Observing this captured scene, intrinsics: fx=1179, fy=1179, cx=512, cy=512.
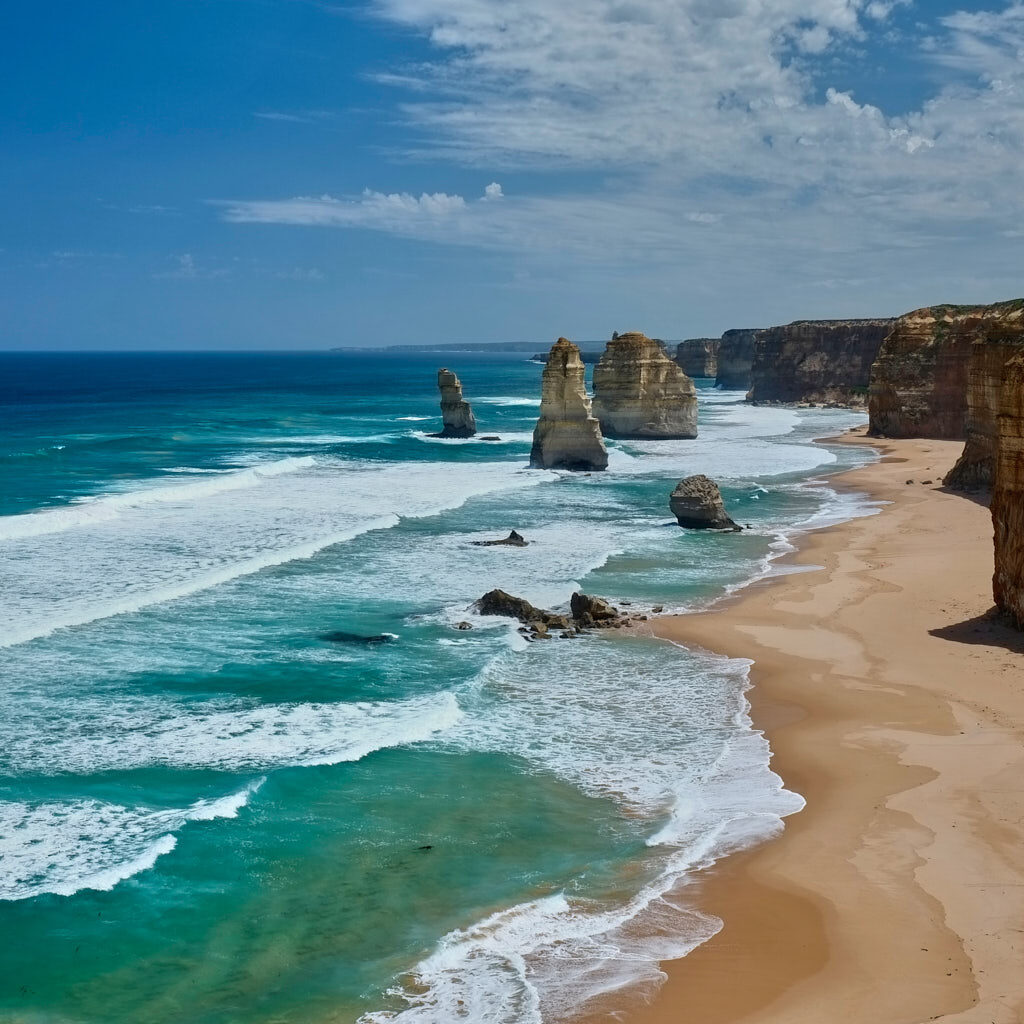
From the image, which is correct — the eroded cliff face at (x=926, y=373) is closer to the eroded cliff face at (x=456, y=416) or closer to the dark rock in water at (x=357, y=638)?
the eroded cliff face at (x=456, y=416)

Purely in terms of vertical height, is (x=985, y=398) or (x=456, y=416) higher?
(x=985, y=398)

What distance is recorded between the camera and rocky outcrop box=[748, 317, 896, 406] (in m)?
92.7

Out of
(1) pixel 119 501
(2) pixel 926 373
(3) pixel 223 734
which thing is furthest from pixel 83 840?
(2) pixel 926 373

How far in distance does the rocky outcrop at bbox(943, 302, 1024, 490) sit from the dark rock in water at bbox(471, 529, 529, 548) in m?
14.5

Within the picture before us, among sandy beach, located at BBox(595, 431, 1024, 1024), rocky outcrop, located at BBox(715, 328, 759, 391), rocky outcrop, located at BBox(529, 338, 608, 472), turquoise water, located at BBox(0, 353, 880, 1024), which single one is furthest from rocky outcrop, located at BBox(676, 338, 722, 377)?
sandy beach, located at BBox(595, 431, 1024, 1024)

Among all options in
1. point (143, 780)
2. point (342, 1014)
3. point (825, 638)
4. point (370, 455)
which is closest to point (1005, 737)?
point (825, 638)

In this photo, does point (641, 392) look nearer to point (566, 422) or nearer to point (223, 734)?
point (566, 422)

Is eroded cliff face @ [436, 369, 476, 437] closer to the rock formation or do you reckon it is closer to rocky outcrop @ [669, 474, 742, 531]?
the rock formation

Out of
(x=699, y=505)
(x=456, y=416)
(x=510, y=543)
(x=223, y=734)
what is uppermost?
(x=456, y=416)

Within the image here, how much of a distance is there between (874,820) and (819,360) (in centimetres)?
8575

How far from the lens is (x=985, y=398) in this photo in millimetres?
37750

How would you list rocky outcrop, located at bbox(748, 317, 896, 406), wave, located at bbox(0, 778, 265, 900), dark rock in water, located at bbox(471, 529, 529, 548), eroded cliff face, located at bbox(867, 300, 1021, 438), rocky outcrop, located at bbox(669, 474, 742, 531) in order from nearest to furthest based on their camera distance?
wave, located at bbox(0, 778, 265, 900) → dark rock in water, located at bbox(471, 529, 529, 548) → rocky outcrop, located at bbox(669, 474, 742, 531) → eroded cliff face, located at bbox(867, 300, 1021, 438) → rocky outcrop, located at bbox(748, 317, 896, 406)

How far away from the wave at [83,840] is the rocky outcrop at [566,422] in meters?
33.0

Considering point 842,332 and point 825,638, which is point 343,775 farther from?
point 842,332
